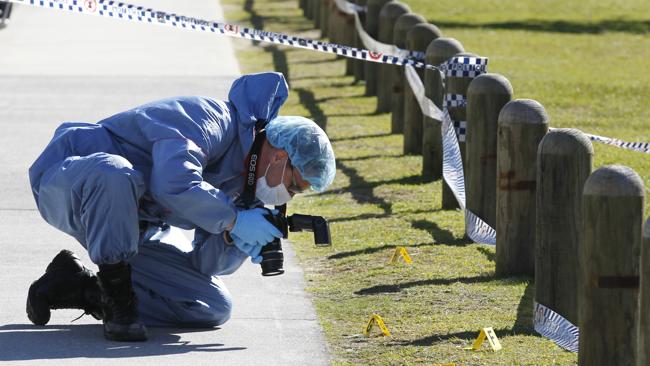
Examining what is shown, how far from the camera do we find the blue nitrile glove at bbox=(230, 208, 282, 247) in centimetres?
607

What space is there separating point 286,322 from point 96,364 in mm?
1094

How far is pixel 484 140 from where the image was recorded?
8.43m

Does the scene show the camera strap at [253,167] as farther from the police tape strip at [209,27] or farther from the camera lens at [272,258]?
the police tape strip at [209,27]

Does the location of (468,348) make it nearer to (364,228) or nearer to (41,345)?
(41,345)

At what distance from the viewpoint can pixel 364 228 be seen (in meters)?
8.96

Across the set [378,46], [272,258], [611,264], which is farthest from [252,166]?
[378,46]

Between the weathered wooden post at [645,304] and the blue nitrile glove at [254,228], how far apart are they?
5.51ft

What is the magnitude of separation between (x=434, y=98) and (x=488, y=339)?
451 centimetres

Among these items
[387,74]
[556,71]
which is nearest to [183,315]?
[387,74]

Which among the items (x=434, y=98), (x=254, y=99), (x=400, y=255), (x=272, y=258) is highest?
(x=254, y=99)

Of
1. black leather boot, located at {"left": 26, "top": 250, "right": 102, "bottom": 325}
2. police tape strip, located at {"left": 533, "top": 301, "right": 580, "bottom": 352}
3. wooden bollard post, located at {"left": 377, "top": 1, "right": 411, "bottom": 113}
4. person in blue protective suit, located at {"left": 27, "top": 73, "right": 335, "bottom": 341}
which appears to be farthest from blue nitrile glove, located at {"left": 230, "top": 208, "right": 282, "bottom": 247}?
wooden bollard post, located at {"left": 377, "top": 1, "right": 411, "bottom": 113}

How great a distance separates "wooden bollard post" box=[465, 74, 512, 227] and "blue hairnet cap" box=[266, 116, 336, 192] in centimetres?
224

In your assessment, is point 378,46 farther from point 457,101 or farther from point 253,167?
point 253,167

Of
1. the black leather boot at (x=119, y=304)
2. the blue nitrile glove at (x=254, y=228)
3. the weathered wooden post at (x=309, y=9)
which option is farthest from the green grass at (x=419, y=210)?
the weathered wooden post at (x=309, y=9)
